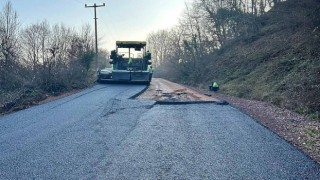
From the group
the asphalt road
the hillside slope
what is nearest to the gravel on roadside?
the asphalt road

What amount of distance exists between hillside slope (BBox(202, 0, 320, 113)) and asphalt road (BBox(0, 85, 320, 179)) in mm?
4461

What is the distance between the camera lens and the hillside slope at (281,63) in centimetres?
1422

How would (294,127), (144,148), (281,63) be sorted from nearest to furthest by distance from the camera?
(144,148) → (294,127) → (281,63)

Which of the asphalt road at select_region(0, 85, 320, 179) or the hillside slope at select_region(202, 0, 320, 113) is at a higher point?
the hillside slope at select_region(202, 0, 320, 113)

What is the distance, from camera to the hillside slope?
560 inches

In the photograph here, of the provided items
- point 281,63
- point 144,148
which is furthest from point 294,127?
point 281,63

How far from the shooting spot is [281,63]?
66.1 ft

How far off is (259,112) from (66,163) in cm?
822

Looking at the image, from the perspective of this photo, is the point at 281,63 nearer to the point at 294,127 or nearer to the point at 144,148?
the point at 294,127

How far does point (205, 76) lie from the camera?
1271 inches

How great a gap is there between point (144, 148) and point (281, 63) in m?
15.6

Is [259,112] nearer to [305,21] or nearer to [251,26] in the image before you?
[305,21]

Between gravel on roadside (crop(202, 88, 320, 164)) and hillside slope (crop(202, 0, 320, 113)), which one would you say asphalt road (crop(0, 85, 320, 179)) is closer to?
A: gravel on roadside (crop(202, 88, 320, 164))

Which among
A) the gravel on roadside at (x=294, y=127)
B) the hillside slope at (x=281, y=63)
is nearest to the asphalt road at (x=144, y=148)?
the gravel on roadside at (x=294, y=127)
